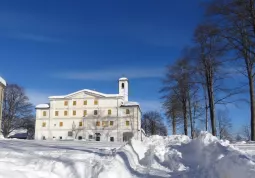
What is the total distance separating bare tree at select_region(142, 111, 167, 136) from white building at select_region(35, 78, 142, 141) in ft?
36.5

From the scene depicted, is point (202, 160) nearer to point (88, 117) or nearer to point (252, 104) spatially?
point (252, 104)

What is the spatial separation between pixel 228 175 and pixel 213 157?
7.20 ft

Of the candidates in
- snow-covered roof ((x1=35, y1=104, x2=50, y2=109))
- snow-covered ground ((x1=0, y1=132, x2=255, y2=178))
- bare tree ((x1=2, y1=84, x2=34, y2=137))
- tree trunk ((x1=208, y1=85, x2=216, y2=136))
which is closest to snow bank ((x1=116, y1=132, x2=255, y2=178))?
snow-covered ground ((x1=0, y1=132, x2=255, y2=178))

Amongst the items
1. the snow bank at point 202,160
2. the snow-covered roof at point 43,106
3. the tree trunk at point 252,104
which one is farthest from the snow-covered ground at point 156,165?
the snow-covered roof at point 43,106

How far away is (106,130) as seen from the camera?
66.2 meters

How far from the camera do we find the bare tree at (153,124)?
7762 centimetres

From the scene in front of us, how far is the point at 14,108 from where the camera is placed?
5391 cm

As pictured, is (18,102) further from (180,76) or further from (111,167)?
(111,167)

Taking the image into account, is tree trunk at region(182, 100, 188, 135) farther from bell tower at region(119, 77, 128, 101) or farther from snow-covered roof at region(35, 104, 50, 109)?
snow-covered roof at region(35, 104, 50, 109)

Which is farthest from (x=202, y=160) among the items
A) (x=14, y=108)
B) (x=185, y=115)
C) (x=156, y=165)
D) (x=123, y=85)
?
(x=123, y=85)

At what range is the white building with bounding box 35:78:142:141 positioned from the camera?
66.0m

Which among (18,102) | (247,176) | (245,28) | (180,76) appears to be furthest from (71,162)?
(18,102)

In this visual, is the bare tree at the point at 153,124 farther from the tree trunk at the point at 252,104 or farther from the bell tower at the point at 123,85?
the tree trunk at the point at 252,104

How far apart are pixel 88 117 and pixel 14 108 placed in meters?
18.2
